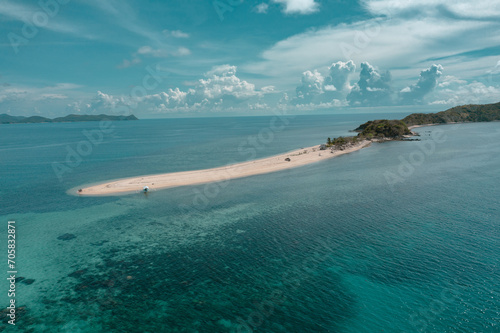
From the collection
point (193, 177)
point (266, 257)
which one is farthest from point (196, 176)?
point (266, 257)

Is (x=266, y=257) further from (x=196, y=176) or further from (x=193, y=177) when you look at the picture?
(x=196, y=176)

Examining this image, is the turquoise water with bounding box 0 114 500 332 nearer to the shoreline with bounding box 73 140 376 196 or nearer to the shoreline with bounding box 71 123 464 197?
the shoreline with bounding box 71 123 464 197

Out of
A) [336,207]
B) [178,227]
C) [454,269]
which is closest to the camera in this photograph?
[454,269]

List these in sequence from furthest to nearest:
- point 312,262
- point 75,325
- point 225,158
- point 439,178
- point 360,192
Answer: point 225,158 → point 439,178 → point 360,192 → point 312,262 → point 75,325

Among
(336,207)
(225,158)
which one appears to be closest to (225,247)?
(336,207)

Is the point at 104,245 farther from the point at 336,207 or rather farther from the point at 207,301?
the point at 336,207

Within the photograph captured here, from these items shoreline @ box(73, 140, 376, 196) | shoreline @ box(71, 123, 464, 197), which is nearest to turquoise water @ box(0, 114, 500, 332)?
shoreline @ box(71, 123, 464, 197)
